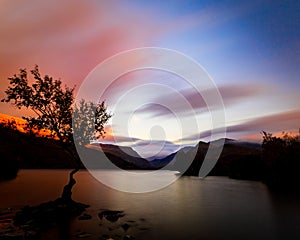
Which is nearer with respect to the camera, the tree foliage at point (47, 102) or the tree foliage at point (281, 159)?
the tree foliage at point (47, 102)

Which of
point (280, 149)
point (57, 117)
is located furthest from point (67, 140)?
point (280, 149)

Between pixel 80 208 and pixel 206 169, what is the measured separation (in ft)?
507

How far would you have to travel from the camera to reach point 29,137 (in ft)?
147

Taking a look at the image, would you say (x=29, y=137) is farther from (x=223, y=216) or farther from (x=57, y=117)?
(x=223, y=216)

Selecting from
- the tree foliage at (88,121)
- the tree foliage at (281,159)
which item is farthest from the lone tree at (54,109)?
the tree foliage at (281,159)

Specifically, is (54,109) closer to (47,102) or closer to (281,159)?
(47,102)

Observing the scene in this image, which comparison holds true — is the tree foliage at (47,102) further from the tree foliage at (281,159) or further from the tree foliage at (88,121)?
the tree foliage at (281,159)

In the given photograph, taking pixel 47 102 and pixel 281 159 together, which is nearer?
pixel 47 102

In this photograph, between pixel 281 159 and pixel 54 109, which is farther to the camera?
pixel 281 159

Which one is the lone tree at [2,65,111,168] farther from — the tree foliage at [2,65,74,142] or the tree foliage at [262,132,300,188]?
the tree foliage at [262,132,300,188]

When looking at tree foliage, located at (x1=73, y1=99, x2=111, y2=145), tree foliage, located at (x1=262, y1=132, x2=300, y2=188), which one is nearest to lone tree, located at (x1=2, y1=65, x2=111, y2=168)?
tree foliage, located at (x1=73, y1=99, x2=111, y2=145)

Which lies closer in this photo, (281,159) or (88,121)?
(88,121)

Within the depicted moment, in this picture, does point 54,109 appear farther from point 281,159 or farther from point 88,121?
point 281,159

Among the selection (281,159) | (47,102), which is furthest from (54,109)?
(281,159)
